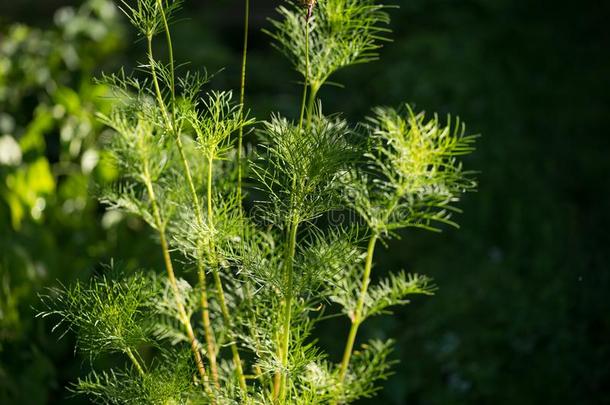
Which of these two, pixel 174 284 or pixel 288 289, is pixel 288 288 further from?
pixel 174 284

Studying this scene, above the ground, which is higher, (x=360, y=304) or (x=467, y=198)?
(x=360, y=304)

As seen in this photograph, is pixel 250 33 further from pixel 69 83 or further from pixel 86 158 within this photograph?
pixel 86 158

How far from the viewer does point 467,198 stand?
9.25 feet

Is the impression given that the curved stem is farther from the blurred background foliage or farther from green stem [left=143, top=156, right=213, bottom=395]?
the blurred background foliage

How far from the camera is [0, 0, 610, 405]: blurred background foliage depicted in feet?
7.09

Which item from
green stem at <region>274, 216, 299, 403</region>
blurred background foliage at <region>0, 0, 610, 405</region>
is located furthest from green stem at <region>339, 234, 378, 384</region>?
blurred background foliage at <region>0, 0, 610, 405</region>

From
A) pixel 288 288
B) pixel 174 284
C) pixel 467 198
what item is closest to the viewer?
pixel 288 288

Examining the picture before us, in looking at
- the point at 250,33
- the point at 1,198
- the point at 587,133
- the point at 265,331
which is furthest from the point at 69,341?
the point at 250,33

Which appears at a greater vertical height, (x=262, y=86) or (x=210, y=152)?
(x=210, y=152)

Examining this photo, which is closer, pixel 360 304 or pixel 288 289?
pixel 288 289

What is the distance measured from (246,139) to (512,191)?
1.08 m

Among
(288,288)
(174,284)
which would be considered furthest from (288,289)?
(174,284)

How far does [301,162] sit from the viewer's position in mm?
1053

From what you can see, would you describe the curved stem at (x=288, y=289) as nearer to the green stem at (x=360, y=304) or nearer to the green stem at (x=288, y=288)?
the green stem at (x=288, y=288)
